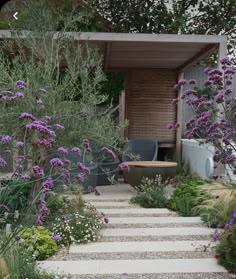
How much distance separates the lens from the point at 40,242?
13.7 feet

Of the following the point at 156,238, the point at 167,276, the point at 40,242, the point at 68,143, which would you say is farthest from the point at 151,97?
the point at 167,276

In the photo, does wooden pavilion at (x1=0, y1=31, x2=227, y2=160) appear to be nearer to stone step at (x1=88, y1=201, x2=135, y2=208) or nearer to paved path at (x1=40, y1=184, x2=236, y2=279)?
stone step at (x1=88, y1=201, x2=135, y2=208)

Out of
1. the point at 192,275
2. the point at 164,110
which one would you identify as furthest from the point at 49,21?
the point at 164,110

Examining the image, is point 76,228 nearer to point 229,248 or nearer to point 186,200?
point 229,248

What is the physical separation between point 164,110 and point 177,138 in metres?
0.67

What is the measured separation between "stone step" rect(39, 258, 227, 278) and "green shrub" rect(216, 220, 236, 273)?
6 centimetres

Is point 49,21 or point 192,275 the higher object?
point 49,21

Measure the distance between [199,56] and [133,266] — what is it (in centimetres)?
516

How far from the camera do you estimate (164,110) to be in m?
9.86

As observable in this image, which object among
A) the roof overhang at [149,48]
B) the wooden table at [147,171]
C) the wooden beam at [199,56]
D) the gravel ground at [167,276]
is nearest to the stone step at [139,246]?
the gravel ground at [167,276]

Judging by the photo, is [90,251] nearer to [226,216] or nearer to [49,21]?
[226,216]

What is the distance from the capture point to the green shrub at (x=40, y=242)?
405 cm

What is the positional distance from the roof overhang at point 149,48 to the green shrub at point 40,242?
2.75 meters

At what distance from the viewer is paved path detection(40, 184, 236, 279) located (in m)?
3.77
